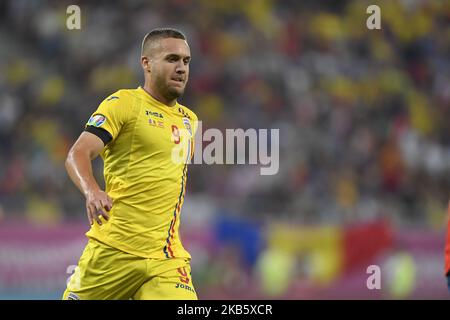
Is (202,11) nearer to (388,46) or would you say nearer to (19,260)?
(388,46)

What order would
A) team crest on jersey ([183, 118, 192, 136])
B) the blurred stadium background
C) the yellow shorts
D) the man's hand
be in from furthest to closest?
1. the blurred stadium background
2. team crest on jersey ([183, 118, 192, 136])
3. the yellow shorts
4. the man's hand

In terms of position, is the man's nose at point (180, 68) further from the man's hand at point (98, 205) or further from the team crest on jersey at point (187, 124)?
the man's hand at point (98, 205)

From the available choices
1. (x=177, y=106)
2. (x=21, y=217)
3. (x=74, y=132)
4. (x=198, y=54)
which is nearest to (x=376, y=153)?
(x=198, y=54)

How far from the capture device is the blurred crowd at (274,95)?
39.4ft

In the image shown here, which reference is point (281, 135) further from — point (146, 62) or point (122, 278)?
point (122, 278)

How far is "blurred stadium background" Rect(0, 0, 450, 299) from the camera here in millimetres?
11211

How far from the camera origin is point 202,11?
1509 centimetres

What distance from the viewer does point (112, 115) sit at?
545 cm

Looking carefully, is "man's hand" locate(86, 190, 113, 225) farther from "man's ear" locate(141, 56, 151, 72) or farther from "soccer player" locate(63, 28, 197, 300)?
"man's ear" locate(141, 56, 151, 72)

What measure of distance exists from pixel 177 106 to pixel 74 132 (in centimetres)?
676

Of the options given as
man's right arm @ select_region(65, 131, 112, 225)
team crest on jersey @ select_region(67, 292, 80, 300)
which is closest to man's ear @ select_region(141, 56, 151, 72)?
man's right arm @ select_region(65, 131, 112, 225)

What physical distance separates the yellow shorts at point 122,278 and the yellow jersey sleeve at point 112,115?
0.76 m

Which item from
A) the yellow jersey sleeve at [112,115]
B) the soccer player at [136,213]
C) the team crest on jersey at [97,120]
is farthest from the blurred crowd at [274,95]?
the team crest on jersey at [97,120]
